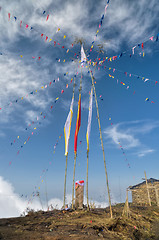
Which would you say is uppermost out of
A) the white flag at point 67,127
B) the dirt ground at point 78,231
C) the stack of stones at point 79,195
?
the white flag at point 67,127

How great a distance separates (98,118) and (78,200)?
5421 millimetres

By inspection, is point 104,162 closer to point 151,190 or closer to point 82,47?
point 82,47

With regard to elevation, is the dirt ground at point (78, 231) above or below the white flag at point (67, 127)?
below

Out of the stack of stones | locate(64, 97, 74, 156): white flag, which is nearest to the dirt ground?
the stack of stones

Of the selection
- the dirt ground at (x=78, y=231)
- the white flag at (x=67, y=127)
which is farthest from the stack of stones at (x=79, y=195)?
the white flag at (x=67, y=127)

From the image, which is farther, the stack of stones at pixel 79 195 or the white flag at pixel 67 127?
the white flag at pixel 67 127

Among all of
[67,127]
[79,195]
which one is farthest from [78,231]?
[67,127]

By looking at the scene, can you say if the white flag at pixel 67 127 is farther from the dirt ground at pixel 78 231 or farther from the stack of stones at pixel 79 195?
the dirt ground at pixel 78 231

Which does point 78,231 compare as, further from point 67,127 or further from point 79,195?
point 67,127

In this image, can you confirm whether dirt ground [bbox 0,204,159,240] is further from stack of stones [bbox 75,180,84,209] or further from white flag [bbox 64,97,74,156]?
white flag [bbox 64,97,74,156]

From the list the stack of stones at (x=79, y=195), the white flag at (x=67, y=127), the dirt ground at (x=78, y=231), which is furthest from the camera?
the white flag at (x=67, y=127)

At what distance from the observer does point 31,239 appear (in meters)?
5.41

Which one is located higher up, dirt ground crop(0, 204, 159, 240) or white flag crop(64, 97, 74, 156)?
white flag crop(64, 97, 74, 156)

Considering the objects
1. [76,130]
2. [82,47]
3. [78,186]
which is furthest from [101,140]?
[82,47]
